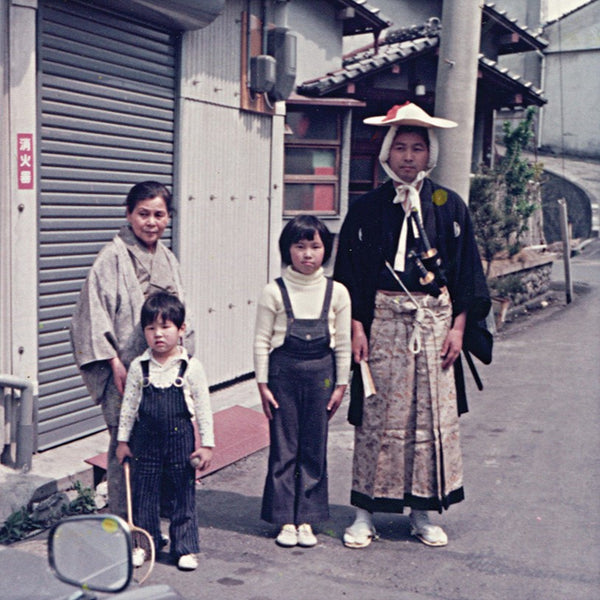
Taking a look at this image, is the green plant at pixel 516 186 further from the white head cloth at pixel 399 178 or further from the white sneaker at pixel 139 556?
the white sneaker at pixel 139 556

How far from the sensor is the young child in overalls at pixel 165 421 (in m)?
4.43

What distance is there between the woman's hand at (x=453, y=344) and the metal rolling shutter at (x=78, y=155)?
9.22ft

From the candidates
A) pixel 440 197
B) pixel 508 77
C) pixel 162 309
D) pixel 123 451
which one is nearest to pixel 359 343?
pixel 440 197

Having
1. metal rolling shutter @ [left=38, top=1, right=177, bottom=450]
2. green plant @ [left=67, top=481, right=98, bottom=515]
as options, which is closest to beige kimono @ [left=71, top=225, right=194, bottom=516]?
green plant @ [left=67, top=481, right=98, bottom=515]

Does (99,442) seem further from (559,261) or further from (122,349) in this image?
(559,261)

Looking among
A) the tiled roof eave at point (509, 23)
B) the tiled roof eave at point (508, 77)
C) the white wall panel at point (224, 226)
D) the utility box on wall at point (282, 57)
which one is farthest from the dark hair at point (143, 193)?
the tiled roof eave at point (509, 23)

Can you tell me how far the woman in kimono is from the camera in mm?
4516

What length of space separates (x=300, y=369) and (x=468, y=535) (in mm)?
1406

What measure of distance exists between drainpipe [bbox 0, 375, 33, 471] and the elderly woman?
2.03 metres

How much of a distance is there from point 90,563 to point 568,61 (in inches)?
1384

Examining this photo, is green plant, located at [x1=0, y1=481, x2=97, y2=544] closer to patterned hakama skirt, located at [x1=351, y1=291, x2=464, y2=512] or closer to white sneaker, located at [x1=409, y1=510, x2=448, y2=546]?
patterned hakama skirt, located at [x1=351, y1=291, x2=464, y2=512]

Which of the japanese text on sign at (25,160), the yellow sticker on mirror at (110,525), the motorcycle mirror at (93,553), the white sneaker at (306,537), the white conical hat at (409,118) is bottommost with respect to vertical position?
the white sneaker at (306,537)

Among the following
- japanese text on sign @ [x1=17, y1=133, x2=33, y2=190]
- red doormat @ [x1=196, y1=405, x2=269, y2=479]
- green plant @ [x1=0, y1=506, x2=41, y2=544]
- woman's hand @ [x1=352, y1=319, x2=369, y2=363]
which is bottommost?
green plant @ [x1=0, y1=506, x2=41, y2=544]

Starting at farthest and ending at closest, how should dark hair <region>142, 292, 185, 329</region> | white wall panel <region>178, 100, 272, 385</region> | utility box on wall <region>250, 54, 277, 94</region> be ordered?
1. utility box on wall <region>250, 54, 277, 94</region>
2. white wall panel <region>178, 100, 272, 385</region>
3. dark hair <region>142, 292, 185, 329</region>
